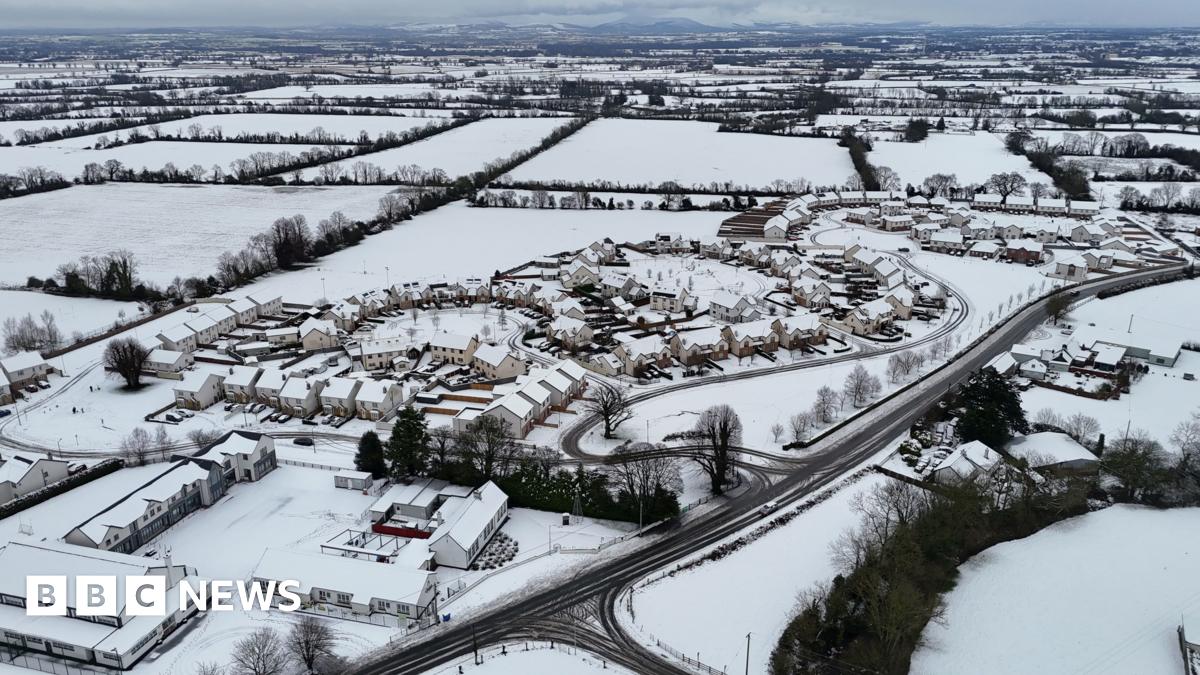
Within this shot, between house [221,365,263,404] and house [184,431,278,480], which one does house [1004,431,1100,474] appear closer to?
house [184,431,278,480]

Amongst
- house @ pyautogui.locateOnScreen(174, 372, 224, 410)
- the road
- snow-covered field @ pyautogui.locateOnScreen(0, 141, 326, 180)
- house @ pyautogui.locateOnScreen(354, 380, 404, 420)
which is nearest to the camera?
the road

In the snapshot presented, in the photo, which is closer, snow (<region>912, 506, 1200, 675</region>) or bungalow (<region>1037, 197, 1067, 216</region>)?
snow (<region>912, 506, 1200, 675</region>)

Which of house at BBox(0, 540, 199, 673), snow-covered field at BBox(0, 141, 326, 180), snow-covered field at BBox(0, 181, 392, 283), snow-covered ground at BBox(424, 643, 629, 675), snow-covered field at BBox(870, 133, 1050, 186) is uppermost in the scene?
snow-covered field at BBox(870, 133, 1050, 186)

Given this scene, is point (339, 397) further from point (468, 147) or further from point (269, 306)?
point (468, 147)

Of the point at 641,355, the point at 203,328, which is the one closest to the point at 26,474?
the point at 203,328

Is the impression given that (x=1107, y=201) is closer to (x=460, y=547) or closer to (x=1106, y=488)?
(x=1106, y=488)

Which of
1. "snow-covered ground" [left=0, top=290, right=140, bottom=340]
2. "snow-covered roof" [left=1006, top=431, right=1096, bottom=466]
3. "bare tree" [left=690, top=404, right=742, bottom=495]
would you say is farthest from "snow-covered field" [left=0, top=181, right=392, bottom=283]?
"snow-covered roof" [left=1006, top=431, right=1096, bottom=466]
